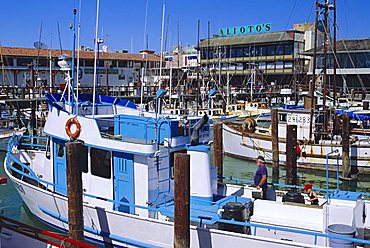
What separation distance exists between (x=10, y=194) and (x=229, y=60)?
2293 inches

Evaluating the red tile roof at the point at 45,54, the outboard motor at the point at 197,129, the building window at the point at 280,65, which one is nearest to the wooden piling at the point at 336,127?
the outboard motor at the point at 197,129

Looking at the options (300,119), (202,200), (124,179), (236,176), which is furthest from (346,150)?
(124,179)

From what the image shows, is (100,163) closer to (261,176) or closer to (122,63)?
(261,176)

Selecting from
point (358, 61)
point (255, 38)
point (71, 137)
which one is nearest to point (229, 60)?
point (255, 38)

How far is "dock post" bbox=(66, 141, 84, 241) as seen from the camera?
10.5 m

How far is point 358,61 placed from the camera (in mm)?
57125

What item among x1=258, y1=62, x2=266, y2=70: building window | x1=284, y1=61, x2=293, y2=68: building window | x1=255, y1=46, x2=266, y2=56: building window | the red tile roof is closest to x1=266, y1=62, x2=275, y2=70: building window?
x1=258, y1=62, x2=266, y2=70: building window

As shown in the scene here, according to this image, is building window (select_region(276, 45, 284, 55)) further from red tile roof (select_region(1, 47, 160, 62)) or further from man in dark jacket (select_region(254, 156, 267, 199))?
man in dark jacket (select_region(254, 156, 267, 199))

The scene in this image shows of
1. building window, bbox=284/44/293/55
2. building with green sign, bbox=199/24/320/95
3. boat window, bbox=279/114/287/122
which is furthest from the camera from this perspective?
building window, bbox=284/44/293/55

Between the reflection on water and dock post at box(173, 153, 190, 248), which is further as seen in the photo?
the reflection on water

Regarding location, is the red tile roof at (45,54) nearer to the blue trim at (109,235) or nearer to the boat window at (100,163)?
the blue trim at (109,235)

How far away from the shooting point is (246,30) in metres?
79.4

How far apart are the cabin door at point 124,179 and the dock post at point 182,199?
2.75 meters

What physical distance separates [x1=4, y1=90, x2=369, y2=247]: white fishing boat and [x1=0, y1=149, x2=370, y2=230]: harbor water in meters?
2.84
